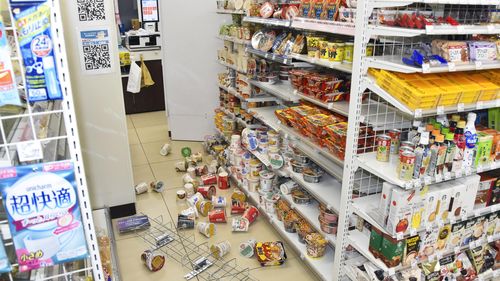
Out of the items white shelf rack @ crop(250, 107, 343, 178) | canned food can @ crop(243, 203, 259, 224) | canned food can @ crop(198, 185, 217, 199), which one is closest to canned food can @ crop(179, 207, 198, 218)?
canned food can @ crop(198, 185, 217, 199)

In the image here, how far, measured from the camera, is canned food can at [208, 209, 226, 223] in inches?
150

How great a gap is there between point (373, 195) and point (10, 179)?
2185mm

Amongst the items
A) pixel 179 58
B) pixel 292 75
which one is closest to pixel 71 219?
pixel 292 75

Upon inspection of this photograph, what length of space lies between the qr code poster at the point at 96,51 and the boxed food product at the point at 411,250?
2.69 m

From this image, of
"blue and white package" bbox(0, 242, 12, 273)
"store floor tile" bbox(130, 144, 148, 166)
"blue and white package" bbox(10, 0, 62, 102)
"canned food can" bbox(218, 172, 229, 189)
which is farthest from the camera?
"store floor tile" bbox(130, 144, 148, 166)

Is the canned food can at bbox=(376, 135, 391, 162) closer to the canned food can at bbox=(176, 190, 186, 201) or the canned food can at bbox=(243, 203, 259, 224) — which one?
the canned food can at bbox=(243, 203, 259, 224)

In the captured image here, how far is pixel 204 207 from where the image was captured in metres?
3.97

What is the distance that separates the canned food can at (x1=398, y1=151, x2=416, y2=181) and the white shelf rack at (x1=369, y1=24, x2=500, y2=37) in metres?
0.64

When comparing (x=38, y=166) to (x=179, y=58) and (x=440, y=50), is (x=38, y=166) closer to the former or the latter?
(x=440, y=50)

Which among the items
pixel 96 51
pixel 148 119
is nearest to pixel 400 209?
pixel 96 51

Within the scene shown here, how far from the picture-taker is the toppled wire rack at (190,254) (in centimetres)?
315

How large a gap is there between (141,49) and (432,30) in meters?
5.55

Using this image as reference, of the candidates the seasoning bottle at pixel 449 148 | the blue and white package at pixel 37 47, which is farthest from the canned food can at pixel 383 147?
the blue and white package at pixel 37 47

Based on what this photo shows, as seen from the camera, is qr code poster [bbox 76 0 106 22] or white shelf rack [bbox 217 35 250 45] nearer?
qr code poster [bbox 76 0 106 22]
